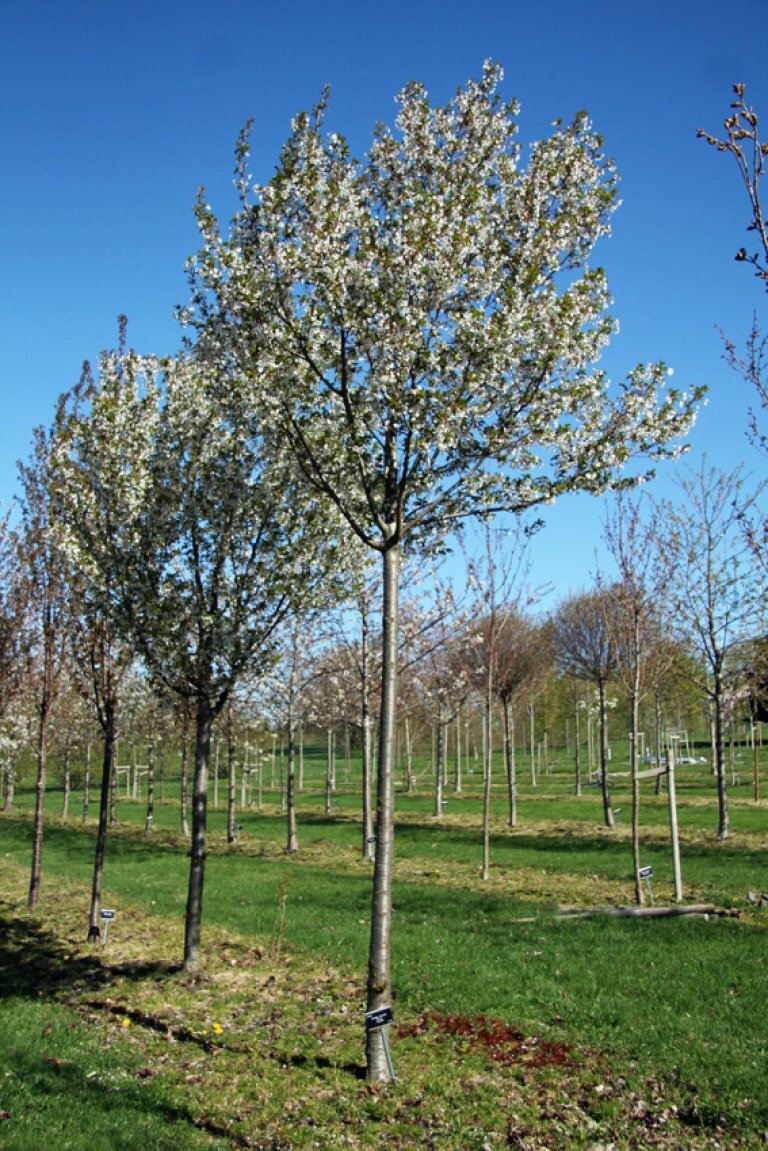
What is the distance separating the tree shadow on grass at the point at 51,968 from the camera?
10688mm

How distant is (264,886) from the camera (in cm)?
1839

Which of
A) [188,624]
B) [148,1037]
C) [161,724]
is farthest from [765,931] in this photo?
[161,724]

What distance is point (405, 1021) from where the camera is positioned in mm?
8602

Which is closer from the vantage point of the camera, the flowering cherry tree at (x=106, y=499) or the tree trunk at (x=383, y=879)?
the tree trunk at (x=383, y=879)

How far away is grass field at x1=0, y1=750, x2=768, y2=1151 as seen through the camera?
6.14 m

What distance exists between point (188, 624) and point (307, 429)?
410 centimetres

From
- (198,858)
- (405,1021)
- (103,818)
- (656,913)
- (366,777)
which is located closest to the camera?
(405,1021)

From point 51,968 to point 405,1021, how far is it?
6.11 m

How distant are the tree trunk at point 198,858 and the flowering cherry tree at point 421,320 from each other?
452 cm

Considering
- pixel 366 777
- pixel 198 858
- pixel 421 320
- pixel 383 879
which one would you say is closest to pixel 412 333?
pixel 421 320

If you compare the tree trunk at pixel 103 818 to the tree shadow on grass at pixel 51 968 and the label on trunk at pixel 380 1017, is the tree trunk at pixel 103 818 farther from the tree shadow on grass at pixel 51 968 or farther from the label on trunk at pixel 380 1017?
the label on trunk at pixel 380 1017

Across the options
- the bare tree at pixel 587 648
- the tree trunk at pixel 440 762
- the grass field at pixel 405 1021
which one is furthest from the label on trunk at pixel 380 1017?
the tree trunk at pixel 440 762

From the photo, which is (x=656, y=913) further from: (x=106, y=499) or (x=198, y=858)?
(x=106, y=499)

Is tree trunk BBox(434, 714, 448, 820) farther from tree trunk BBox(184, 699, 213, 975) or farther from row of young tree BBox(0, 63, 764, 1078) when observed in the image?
row of young tree BBox(0, 63, 764, 1078)
